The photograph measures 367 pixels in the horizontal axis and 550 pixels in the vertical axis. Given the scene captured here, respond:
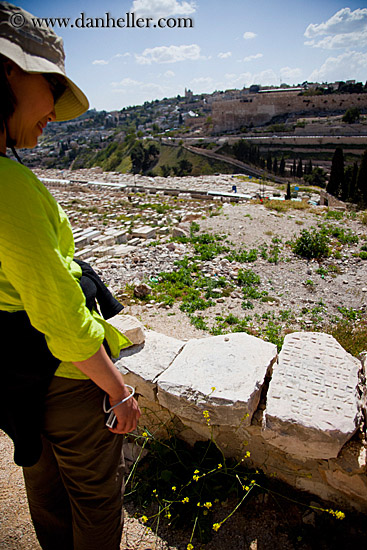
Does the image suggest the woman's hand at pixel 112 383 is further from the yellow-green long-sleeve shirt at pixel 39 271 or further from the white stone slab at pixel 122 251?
the white stone slab at pixel 122 251

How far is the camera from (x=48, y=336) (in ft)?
3.40

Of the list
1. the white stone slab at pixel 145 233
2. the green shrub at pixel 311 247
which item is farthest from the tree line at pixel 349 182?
the white stone slab at pixel 145 233

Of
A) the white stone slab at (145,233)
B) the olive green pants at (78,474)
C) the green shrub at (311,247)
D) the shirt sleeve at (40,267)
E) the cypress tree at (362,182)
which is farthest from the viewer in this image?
the cypress tree at (362,182)

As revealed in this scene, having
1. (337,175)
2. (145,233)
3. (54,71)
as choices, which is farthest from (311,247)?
(337,175)

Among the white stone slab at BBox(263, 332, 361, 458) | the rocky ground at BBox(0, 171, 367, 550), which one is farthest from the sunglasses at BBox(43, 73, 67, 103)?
the rocky ground at BBox(0, 171, 367, 550)

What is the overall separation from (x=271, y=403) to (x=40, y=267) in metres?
1.60

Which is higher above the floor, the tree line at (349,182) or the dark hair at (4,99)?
the dark hair at (4,99)

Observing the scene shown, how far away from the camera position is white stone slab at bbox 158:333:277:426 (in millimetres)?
2012

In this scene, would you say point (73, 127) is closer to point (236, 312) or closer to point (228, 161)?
point (228, 161)

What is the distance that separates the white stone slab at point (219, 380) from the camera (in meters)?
2.01

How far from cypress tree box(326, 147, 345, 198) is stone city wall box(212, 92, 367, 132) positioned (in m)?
39.6

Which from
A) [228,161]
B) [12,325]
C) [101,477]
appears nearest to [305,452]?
[101,477]

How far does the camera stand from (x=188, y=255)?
9367mm

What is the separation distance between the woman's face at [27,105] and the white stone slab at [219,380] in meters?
1.69
